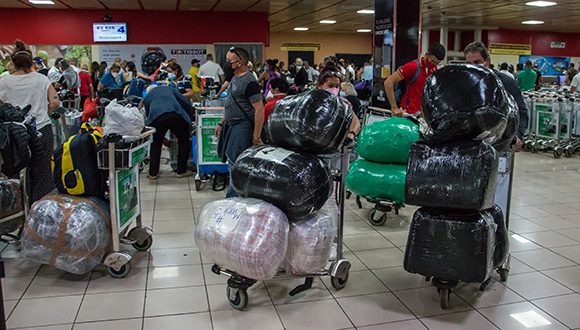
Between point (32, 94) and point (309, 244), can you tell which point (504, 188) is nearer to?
point (309, 244)

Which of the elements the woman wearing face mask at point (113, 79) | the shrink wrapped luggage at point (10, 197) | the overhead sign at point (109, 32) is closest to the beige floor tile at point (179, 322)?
the shrink wrapped luggage at point (10, 197)

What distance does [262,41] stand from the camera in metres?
12.8

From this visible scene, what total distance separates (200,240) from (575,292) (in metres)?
2.35

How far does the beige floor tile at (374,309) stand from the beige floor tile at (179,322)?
0.81 metres

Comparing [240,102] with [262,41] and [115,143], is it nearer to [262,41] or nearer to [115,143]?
[115,143]

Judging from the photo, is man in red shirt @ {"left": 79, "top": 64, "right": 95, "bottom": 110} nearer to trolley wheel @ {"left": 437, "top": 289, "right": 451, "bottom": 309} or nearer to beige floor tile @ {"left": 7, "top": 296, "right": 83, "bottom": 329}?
beige floor tile @ {"left": 7, "top": 296, "right": 83, "bottom": 329}

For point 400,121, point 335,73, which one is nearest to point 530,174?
point 400,121

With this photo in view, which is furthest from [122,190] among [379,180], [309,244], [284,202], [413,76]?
[413,76]

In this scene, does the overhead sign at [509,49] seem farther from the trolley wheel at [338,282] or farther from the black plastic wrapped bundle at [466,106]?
the trolley wheel at [338,282]

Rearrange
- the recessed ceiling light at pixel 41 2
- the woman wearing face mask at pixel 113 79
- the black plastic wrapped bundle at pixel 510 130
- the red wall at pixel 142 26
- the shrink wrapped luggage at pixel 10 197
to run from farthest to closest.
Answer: the red wall at pixel 142 26, the recessed ceiling light at pixel 41 2, the woman wearing face mask at pixel 113 79, the shrink wrapped luggage at pixel 10 197, the black plastic wrapped bundle at pixel 510 130

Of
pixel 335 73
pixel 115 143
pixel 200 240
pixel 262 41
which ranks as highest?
pixel 262 41

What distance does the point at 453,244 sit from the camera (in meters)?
2.89

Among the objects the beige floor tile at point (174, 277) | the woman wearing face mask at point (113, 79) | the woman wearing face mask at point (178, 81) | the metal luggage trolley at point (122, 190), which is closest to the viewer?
the metal luggage trolley at point (122, 190)

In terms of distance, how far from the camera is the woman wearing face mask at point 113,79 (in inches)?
376
